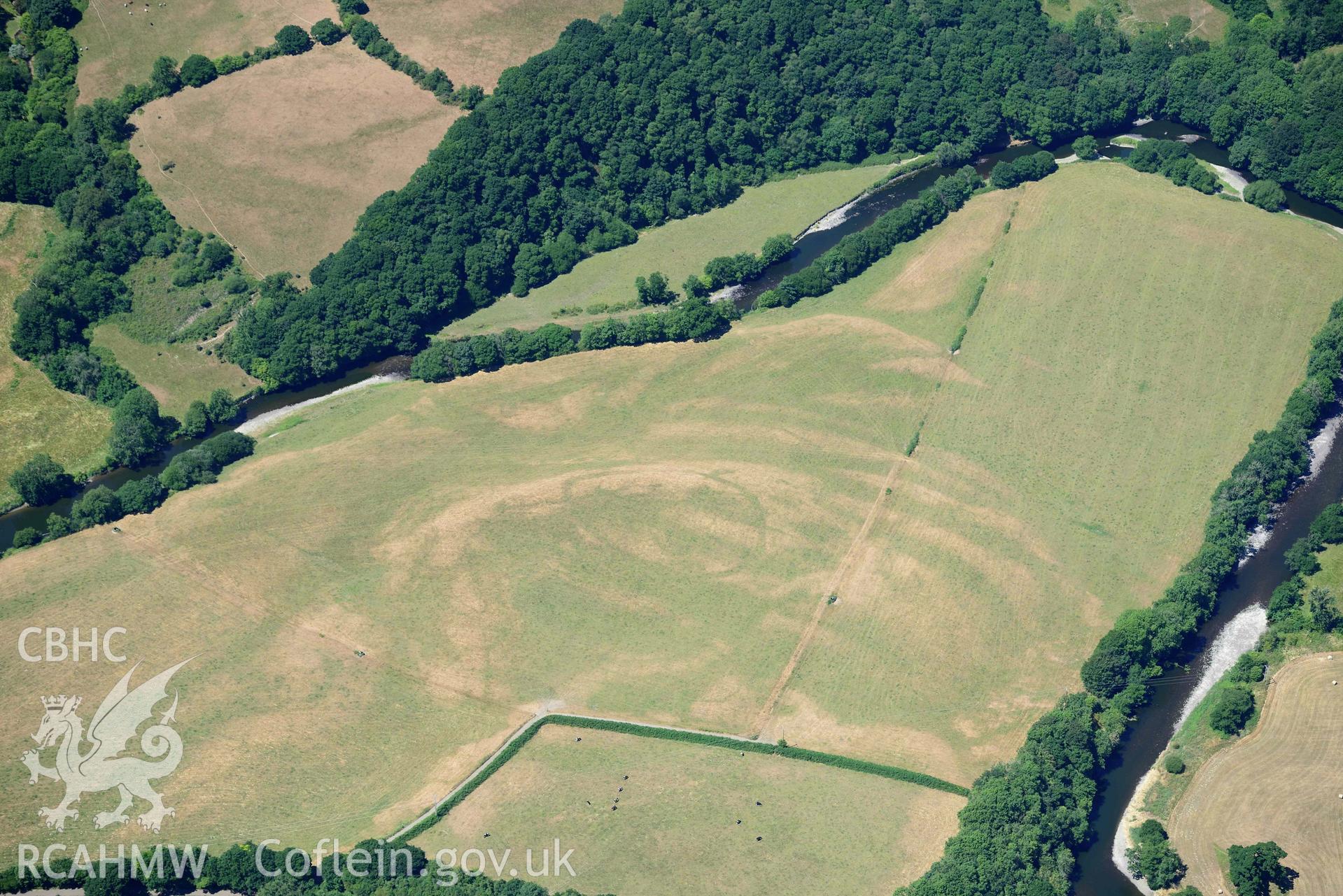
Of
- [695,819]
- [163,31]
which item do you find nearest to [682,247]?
[163,31]

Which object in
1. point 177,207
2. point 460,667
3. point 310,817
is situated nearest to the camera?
point 310,817

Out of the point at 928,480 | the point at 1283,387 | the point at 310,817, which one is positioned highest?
the point at 1283,387

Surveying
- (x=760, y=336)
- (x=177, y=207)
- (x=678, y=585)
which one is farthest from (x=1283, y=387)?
(x=177, y=207)

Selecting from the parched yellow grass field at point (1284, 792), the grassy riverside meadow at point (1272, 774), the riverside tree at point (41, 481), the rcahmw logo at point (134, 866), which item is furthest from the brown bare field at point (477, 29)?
the parched yellow grass field at point (1284, 792)

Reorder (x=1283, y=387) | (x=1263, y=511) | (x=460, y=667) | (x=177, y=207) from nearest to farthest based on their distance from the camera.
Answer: (x=460, y=667) < (x=1263, y=511) < (x=1283, y=387) < (x=177, y=207)

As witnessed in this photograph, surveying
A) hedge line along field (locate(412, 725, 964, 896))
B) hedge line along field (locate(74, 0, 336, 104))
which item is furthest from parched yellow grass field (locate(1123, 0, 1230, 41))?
hedge line along field (locate(412, 725, 964, 896))

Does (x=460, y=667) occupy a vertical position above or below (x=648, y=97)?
below

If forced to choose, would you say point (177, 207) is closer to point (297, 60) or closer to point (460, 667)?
point (297, 60)
